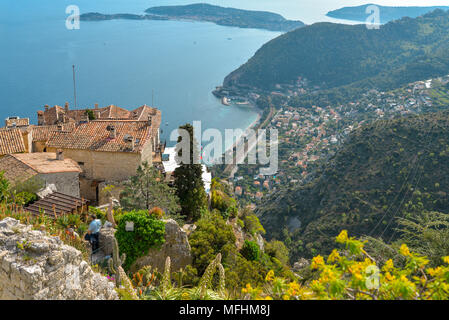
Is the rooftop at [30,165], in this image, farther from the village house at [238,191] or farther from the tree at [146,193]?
→ the village house at [238,191]

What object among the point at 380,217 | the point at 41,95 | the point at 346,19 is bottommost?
the point at 380,217

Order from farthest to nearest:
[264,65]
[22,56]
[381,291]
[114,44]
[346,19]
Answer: [346,19] < [114,44] < [264,65] < [22,56] < [381,291]

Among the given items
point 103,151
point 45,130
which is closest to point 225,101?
point 45,130

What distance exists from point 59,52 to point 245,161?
279 ft

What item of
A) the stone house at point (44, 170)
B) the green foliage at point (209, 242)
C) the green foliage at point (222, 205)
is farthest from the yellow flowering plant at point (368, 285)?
the green foliage at point (222, 205)

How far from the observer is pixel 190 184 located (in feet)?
52.1

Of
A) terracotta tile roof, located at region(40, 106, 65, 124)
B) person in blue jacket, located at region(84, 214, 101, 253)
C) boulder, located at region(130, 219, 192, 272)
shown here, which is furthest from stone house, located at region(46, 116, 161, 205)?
person in blue jacket, located at region(84, 214, 101, 253)

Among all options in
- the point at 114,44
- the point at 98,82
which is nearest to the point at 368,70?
the point at 98,82

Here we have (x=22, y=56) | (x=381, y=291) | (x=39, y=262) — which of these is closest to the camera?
(x=381, y=291)

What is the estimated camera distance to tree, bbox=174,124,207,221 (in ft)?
51.5

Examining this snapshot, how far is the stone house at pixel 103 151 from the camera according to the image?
16.9 meters

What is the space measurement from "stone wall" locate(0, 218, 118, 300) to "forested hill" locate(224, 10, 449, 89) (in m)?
122

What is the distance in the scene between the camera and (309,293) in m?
4.39

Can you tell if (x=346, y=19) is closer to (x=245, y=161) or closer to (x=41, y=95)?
(x=245, y=161)
